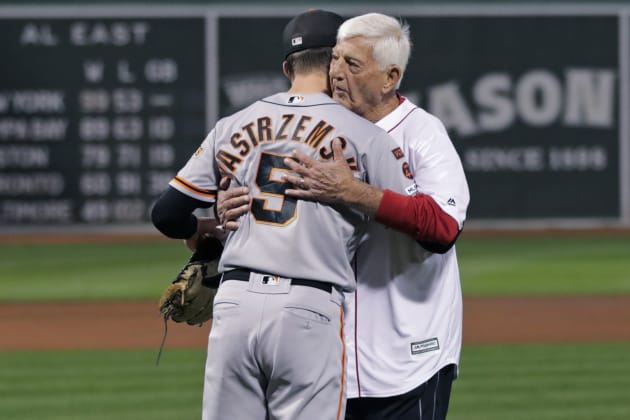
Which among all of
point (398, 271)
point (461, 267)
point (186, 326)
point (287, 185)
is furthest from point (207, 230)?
point (461, 267)

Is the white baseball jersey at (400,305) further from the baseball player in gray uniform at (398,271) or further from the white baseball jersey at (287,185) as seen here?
the white baseball jersey at (287,185)

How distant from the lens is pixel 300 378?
8.59 ft

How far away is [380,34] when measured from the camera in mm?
2791

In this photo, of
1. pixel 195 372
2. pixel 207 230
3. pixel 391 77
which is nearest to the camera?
pixel 391 77


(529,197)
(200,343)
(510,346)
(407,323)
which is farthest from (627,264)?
(407,323)

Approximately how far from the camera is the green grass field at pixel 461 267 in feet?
40.7

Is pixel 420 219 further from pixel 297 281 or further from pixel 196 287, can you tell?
pixel 196 287

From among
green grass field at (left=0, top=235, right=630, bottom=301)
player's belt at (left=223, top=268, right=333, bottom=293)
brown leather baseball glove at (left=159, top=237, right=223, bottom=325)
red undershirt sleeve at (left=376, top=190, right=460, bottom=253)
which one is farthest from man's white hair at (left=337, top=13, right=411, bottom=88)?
green grass field at (left=0, top=235, right=630, bottom=301)

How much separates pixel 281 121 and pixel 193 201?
1.07ft

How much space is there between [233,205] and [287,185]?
0.48ft

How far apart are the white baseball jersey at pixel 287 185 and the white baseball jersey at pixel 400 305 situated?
116 millimetres

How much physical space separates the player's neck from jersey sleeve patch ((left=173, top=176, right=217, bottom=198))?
0.33 m

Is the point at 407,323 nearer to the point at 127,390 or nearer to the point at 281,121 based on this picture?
the point at 281,121

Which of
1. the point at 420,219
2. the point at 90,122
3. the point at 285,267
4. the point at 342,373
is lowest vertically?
the point at 342,373
